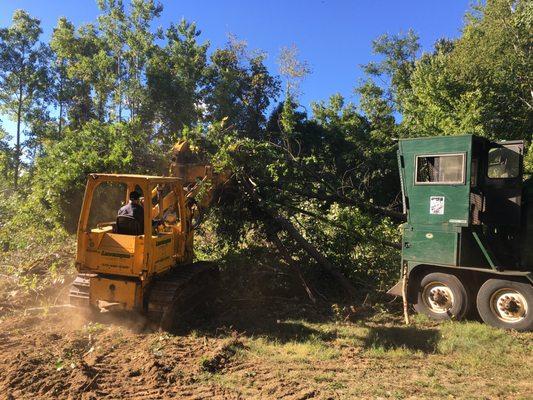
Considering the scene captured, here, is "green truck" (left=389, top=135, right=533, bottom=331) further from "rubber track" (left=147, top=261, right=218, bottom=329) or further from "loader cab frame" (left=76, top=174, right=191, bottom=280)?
"loader cab frame" (left=76, top=174, right=191, bottom=280)

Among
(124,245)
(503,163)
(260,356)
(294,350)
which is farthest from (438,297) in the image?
(124,245)

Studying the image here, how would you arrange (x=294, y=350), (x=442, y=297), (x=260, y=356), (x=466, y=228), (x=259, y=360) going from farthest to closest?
(x=442, y=297) < (x=466, y=228) < (x=294, y=350) < (x=260, y=356) < (x=259, y=360)

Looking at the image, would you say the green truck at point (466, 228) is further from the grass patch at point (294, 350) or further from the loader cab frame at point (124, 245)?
the loader cab frame at point (124, 245)

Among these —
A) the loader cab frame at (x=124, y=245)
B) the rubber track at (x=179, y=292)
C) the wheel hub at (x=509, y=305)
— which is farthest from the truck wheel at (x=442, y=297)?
the loader cab frame at (x=124, y=245)

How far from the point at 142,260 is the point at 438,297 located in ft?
15.2

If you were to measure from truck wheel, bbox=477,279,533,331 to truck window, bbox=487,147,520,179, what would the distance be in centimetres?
179

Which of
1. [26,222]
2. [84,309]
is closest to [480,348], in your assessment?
[84,309]

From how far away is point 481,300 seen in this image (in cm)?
706

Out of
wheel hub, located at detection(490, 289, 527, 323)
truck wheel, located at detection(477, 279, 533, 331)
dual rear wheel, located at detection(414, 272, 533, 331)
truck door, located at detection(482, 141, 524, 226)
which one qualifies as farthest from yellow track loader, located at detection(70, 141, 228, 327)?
truck door, located at detection(482, 141, 524, 226)

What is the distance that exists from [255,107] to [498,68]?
15397 millimetres

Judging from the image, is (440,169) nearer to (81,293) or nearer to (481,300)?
(481,300)

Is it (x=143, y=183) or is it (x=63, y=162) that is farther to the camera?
(x=63, y=162)

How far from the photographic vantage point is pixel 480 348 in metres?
6.14

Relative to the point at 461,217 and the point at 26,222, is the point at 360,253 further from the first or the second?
the point at 26,222
